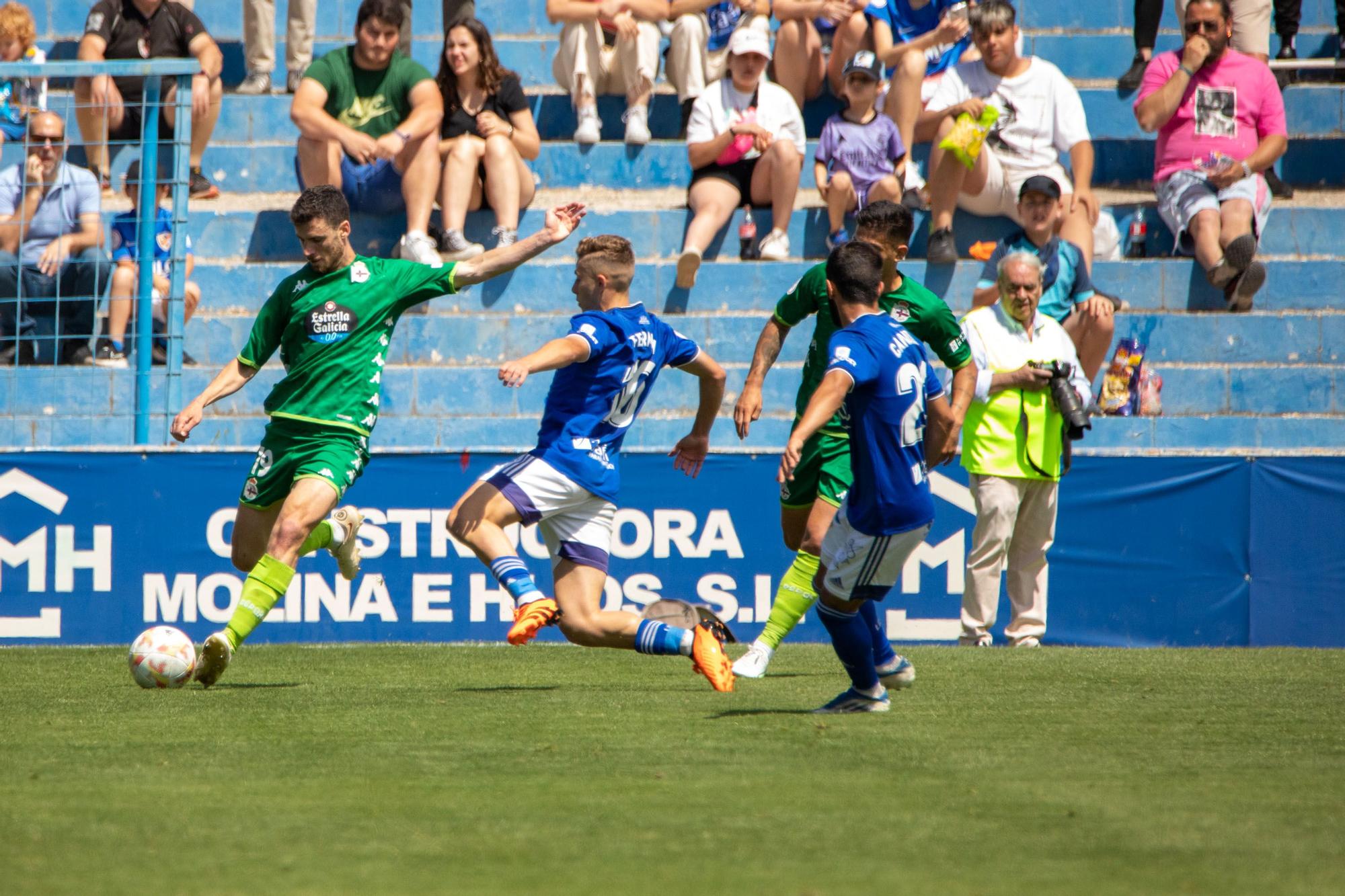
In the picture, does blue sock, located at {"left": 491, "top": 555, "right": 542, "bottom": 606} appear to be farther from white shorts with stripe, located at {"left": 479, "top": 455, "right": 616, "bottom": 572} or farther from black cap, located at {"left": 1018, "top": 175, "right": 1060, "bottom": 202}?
black cap, located at {"left": 1018, "top": 175, "right": 1060, "bottom": 202}

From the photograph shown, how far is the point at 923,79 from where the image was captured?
14.1 m

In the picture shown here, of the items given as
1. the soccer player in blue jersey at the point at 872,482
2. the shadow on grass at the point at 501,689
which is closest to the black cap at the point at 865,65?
the soccer player in blue jersey at the point at 872,482

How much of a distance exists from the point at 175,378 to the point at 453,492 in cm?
246

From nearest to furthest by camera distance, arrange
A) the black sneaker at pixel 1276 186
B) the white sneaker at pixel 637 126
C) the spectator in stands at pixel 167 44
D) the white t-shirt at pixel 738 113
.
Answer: the white t-shirt at pixel 738 113 → the spectator in stands at pixel 167 44 → the black sneaker at pixel 1276 186 → the white sneaker at pixel 637 126

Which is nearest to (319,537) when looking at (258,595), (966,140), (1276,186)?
(258,595)

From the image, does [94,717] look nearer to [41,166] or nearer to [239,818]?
[239,818]

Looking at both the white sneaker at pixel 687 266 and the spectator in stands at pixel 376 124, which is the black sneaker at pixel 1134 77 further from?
the spectator in stands at pixel 376 124

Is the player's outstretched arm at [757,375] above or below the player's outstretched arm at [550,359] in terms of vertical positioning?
below

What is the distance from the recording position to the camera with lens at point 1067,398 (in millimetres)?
10000

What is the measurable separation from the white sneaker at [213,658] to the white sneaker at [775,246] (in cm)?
754

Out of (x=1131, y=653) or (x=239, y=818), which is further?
(x=1131, y=653)

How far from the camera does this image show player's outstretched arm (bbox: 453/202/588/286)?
755 centimetres

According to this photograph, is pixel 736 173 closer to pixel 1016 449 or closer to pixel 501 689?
pixel 1016 449

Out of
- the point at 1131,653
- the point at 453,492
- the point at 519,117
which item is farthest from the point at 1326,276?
the point at 453,492
